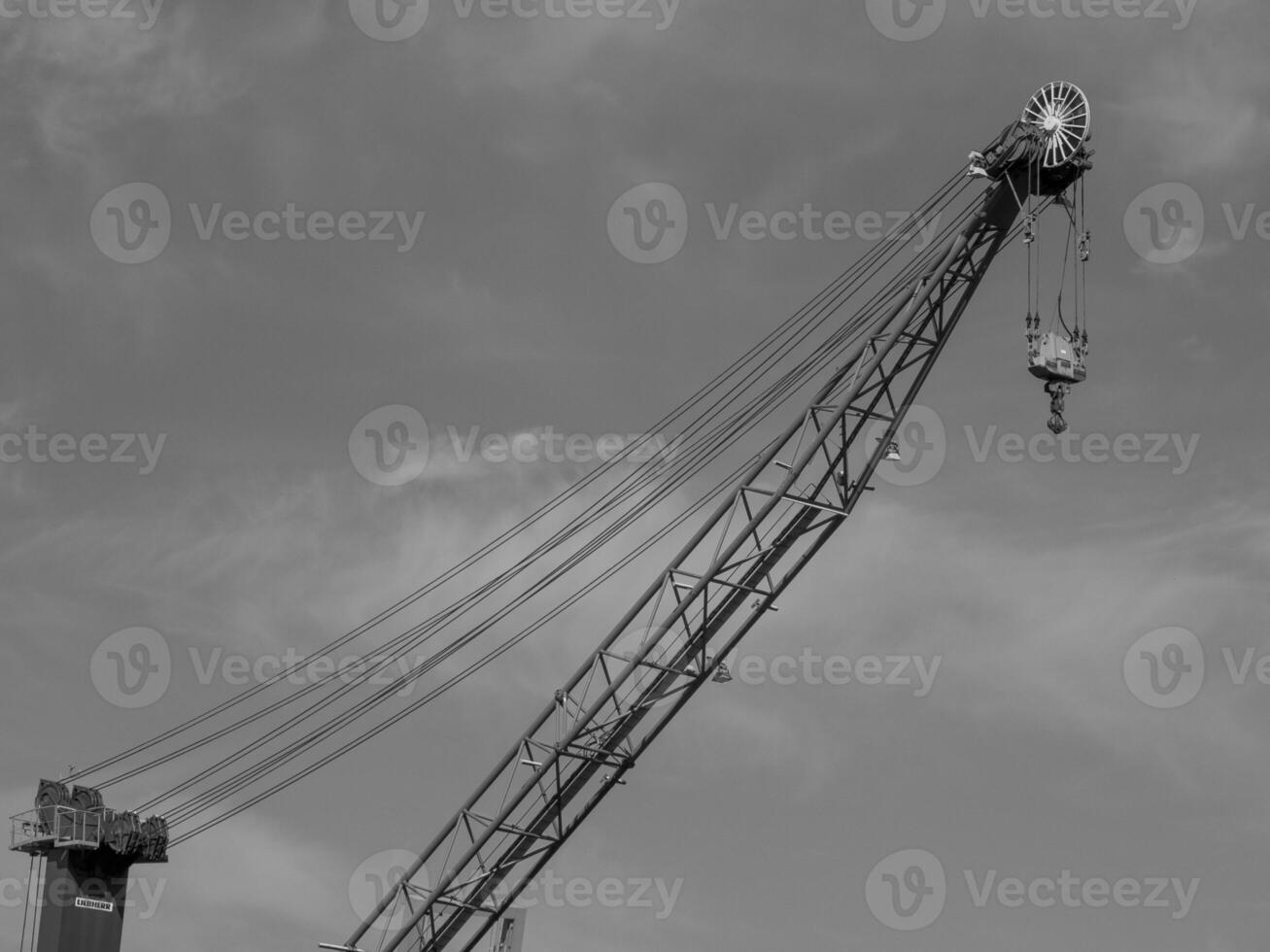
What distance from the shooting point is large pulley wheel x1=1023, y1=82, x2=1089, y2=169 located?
214 feet

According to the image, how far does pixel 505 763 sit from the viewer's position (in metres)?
70.1

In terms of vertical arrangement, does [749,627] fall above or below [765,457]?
below

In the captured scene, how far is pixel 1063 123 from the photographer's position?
65750 millimetres

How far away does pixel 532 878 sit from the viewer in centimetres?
7212

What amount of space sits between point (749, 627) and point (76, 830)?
38514mm

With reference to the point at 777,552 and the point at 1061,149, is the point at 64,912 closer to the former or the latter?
the point at 777,552

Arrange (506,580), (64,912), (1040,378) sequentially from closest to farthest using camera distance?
1. (1040,378)
2. (506,580)
3. (64,912)

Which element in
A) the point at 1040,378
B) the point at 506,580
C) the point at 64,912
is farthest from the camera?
the point at 64,912

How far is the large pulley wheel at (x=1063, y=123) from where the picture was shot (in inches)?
2574

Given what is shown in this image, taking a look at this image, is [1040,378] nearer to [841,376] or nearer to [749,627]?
[841,376]

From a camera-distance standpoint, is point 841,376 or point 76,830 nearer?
point 841,376

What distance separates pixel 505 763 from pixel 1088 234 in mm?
28882

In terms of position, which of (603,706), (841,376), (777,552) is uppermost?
(841,376)

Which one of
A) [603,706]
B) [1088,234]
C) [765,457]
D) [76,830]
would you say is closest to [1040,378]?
[1088,234]
